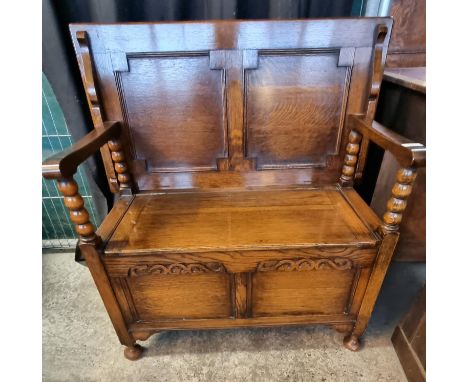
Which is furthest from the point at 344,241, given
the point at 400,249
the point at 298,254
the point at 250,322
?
the point at 400,249

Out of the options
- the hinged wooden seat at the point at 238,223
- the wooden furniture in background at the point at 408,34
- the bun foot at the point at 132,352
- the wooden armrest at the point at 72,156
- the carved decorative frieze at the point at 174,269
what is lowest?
the bun foot at the point at 132,352

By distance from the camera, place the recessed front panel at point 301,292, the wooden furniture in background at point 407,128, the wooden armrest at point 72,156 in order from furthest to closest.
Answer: the wooden furniture in background at point 407,128
the recessed front panel at point 301,292
the wooden armrest at point 72,156

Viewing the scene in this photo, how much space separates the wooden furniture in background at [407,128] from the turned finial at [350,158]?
222 mm

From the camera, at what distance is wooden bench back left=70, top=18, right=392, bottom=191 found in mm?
1028

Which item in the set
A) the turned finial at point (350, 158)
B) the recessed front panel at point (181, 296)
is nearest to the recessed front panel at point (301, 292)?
the recessed front panel at point (181, 296)

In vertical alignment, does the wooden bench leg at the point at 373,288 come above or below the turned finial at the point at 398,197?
below

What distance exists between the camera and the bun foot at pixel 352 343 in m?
1.17

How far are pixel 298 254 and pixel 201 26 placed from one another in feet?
2.67

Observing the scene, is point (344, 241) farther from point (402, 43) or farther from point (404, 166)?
point (402, 43)

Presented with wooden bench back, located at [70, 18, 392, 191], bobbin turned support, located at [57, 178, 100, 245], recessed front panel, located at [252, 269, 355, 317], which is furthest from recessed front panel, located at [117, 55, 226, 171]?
recessed front panel, located at [252, 269, 355, 317]

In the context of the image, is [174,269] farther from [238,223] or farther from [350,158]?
[350,158]

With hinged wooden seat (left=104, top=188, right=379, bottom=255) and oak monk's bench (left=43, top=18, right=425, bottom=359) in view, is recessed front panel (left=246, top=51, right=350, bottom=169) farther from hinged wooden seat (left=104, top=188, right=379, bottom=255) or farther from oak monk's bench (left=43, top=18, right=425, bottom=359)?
hinged wooden seat (left=104, top=188, right=379, bottom=255)

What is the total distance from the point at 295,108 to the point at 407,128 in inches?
18.3

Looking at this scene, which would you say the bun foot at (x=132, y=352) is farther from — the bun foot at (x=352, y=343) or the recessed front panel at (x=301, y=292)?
the bun foot at (x=352, y=343)
